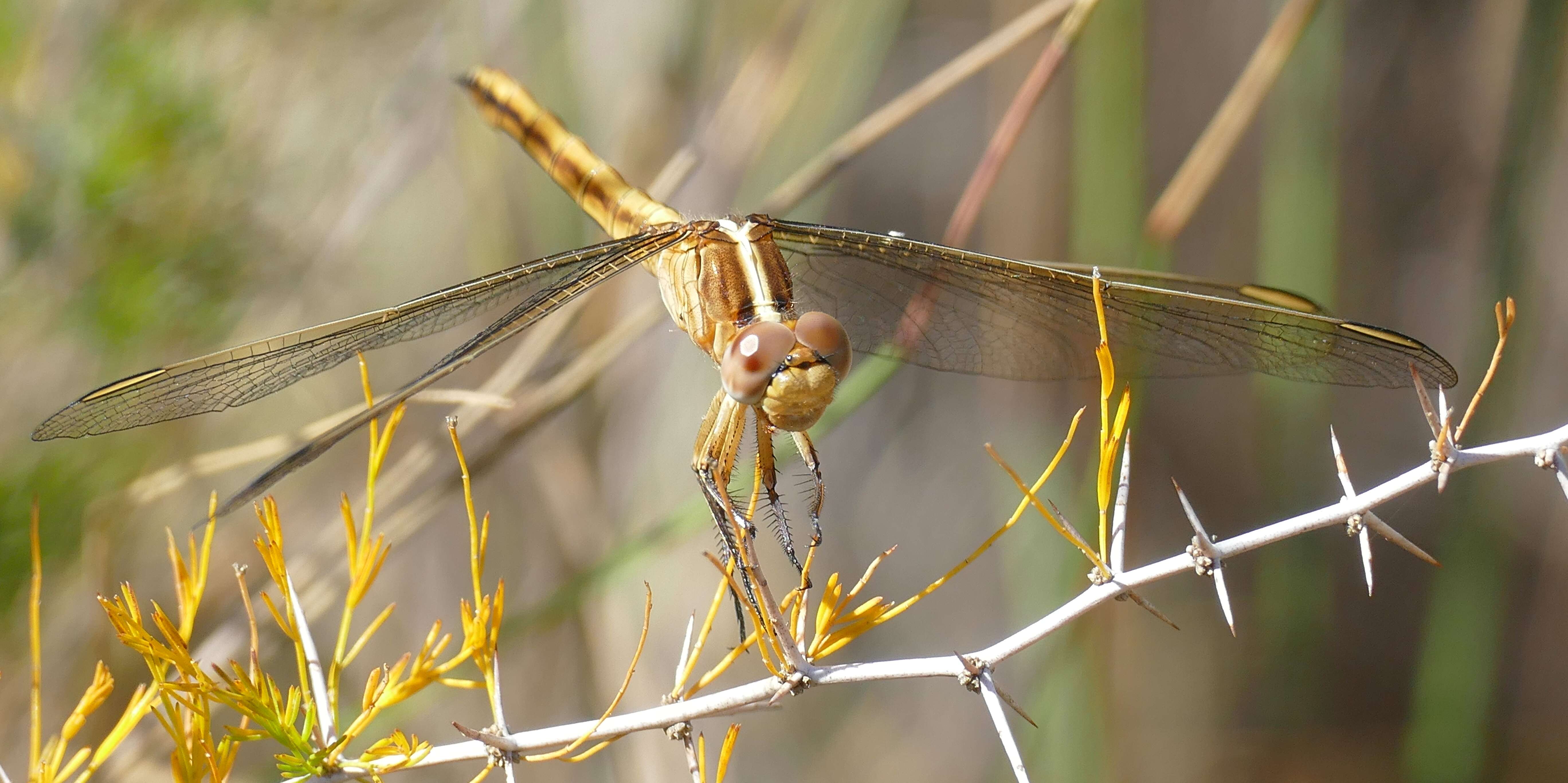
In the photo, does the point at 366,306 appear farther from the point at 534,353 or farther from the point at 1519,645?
the point at 1519,645

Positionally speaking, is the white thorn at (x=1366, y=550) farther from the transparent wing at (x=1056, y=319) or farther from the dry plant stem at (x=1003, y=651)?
the transparent wing at (x=1056, y=319)

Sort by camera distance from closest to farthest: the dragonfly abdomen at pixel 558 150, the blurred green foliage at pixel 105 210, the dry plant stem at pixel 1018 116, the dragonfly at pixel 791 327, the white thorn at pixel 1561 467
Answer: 1. the white thorn at pixel 1561 467
2. the dragonfly at pixel 791 327
3. the dry plant stem at pixel 1018 116
4. the blurred green foliage at pixel 105 210
5. the dragonfly abdomen at pixel 558 150

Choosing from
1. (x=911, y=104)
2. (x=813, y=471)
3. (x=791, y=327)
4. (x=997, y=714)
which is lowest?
(x=997, y=714)

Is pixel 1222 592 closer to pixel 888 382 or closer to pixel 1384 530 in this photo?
pixel 1384 530

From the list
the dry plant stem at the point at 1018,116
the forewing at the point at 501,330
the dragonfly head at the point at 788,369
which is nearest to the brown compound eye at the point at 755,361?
the dragonfly head at the point at 788,369

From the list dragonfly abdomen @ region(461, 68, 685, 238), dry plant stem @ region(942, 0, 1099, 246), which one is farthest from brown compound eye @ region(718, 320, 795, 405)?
dragonfly abdomen @ region(461, 68, 685, 238)

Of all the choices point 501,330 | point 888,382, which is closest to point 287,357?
point 501,330
